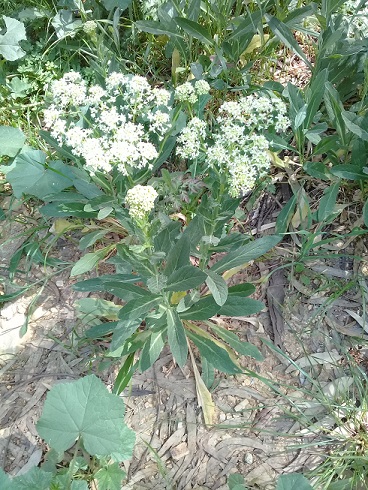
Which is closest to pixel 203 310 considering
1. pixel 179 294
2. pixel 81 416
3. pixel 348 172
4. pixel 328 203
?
pixel 179 294

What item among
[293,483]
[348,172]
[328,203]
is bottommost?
[293,483]

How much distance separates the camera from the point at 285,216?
7.70ft

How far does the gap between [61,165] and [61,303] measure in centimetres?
67

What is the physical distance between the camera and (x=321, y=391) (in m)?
2.10

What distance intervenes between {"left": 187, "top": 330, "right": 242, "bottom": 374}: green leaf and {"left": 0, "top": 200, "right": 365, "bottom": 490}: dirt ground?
9.1 inches

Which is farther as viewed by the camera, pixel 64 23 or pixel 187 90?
pixel 64 23

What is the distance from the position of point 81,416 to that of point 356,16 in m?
2.06

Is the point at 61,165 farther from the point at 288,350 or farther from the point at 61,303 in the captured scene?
the point at 288,350

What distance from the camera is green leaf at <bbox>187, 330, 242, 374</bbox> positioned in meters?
1.89

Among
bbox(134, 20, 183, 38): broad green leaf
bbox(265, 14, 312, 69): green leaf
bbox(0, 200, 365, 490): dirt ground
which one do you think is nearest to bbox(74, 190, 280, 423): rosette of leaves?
bbox(0, 200, 365, 490): dirt ground

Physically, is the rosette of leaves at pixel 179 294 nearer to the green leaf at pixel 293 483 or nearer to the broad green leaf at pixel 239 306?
the broad green leaf at pixel 239 306

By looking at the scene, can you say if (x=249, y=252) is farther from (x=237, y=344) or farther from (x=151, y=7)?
(x=151, y=7)

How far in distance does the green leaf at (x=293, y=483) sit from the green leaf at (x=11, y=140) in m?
1.93

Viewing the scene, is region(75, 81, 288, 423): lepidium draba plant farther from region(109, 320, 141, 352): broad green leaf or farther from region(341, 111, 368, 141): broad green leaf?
region(341, 111, 368, 141): broad green leaf
